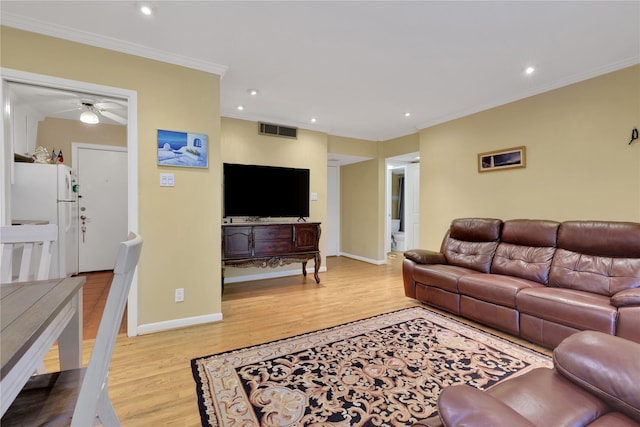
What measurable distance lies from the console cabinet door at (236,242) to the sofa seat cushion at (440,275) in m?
2.14

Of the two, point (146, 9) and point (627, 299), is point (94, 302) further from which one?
point (627, 299)

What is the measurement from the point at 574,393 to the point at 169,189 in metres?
3.00

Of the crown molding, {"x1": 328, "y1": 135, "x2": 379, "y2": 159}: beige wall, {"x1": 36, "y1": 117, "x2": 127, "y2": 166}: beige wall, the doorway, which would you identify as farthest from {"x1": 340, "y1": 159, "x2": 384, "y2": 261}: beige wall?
{"x1": 36, "y1": 117, "x2": 127, "y2": 166}: beige wall

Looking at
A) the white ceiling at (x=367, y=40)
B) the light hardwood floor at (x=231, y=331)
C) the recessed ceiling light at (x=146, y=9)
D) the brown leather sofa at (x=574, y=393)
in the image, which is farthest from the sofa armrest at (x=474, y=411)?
the recessed ceiling light at (x=146, y=9)

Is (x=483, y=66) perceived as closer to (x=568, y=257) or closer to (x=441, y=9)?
(x=441, y=9)

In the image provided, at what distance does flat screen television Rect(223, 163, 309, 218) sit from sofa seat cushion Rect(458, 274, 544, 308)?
2.49 meters

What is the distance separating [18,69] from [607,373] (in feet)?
12.8

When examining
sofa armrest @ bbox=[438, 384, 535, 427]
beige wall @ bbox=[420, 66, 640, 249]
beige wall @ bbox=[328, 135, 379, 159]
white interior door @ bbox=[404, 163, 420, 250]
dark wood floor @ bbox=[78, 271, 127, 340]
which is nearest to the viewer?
sofa armrest @ bbox=[438, 384, 535, 427]

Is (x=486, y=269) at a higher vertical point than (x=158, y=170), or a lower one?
lower

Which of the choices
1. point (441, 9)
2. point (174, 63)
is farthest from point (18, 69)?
point (441, 9)

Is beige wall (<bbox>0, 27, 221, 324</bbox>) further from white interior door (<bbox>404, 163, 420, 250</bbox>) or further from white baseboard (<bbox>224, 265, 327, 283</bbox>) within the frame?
white interior door (<bbox>404, 163, 420, 250</bbox>)

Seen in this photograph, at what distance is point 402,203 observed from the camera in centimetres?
755

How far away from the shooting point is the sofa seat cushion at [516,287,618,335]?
2061 mm

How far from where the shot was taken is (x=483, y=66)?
285 centimetres
